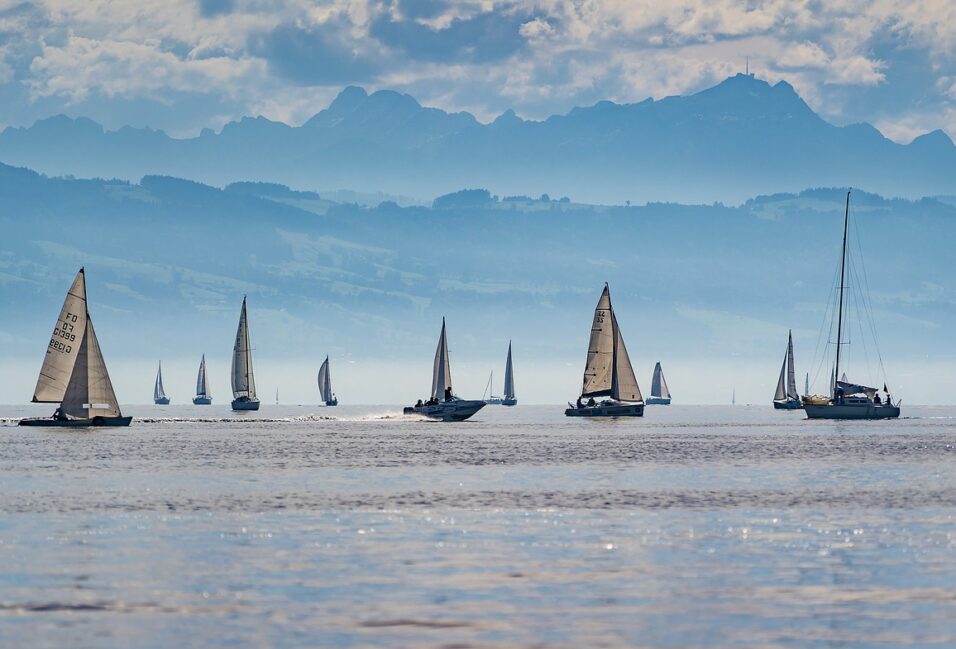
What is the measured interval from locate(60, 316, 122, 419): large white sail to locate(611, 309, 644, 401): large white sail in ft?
203

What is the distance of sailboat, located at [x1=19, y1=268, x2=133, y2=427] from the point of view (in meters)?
132

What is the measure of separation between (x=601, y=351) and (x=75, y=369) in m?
66.4

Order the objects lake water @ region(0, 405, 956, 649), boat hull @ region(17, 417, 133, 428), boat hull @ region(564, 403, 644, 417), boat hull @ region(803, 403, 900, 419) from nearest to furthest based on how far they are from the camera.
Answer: lake water @ region(0, 405, 956, 649) → boat hull @ region(17, 417, 133, 428) → boat hull @ region(803, 403, 900, 419) → boat hull @ region(564, 403, 644, 417)

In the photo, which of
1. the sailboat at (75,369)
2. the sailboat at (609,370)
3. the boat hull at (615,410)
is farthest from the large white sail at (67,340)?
the boat hull at (615,410)

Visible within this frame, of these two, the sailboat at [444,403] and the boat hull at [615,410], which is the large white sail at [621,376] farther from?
the sailboat at [444,403]

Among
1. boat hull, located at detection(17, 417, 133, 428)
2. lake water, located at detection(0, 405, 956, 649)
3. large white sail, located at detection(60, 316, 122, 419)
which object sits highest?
large white sail, located at detection(60, 316, 122, 419)

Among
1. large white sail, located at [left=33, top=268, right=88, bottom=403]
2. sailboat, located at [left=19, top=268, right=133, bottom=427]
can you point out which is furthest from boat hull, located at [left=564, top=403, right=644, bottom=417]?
large white sail, located at [left=33, top=268, right=88, bottom=403]

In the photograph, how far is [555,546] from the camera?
47.1 metres

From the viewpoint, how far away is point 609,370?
593 ft

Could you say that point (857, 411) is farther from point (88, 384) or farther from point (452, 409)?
point (88, 384)

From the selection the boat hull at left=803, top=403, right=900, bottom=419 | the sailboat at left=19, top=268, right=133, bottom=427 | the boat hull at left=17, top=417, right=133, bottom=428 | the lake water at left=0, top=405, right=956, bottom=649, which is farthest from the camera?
the boat hull at left=803, top=403, right=900, bottom=419

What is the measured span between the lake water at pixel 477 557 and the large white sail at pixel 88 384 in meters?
42.6

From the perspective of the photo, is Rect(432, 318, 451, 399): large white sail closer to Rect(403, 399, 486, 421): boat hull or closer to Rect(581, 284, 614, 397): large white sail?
Rect(403, 399, 486, 421): boat hull

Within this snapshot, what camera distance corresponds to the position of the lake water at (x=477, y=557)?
33.0 m
